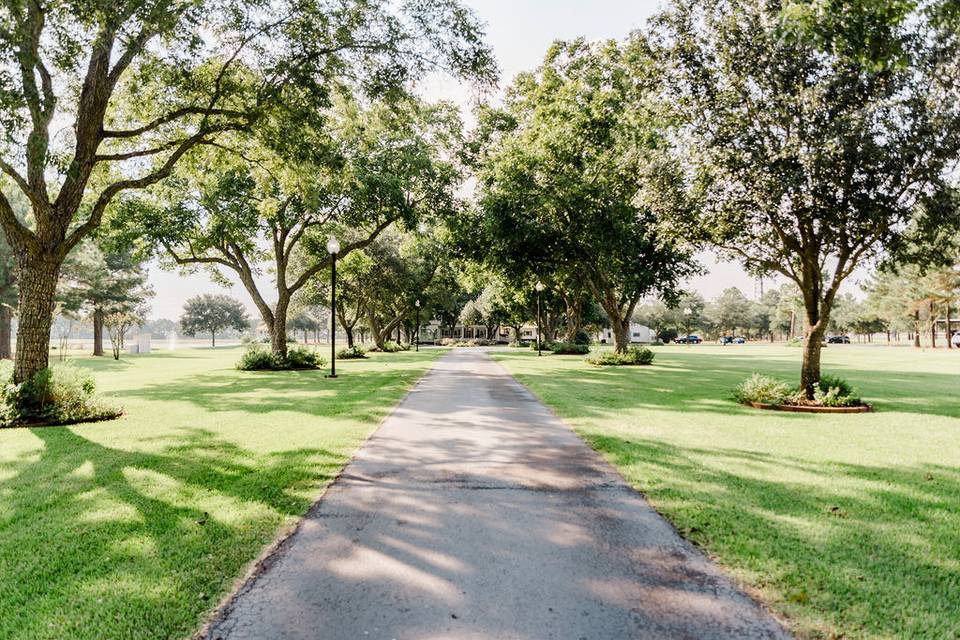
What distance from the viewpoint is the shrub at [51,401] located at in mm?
9344

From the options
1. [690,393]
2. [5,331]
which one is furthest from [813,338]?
[5,331]

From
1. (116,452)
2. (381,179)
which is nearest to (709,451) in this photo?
(116,452)

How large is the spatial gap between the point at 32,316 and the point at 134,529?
8187 millimetres

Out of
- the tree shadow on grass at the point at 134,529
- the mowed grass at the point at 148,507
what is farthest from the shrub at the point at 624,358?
the tree shadow on grass at the point at 134,529

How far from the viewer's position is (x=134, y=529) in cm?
420

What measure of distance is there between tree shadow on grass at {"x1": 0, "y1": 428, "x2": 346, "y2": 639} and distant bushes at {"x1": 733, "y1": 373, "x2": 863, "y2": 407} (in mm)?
10095

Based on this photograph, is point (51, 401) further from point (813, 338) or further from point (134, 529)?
point (813, 338)

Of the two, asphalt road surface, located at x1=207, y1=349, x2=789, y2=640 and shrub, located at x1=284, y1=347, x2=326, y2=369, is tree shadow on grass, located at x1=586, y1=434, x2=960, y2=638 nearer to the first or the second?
asphalt road surface, located at x1=207, y1=349, x2=789, y2=640

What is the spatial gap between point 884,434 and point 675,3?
10187 mm

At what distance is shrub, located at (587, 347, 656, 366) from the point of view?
2708 centimetres

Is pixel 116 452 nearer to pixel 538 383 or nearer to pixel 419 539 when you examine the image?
pixel 419 539

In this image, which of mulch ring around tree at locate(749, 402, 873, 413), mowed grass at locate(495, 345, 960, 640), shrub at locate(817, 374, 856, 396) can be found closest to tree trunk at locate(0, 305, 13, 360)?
mowed grass at locate(495, 345, 960, 640)

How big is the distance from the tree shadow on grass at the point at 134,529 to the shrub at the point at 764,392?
10.0m

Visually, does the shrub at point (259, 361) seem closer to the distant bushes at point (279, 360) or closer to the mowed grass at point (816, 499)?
the distant bushes at point (279, 360)
